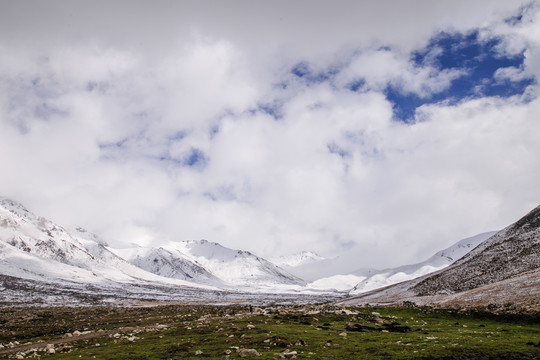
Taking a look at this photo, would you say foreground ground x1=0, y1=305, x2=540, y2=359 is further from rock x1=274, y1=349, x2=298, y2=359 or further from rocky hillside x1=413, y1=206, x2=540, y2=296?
rocky hillside x1=413, y1=206, x2=540, y2=296

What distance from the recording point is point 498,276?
80875 millimetres

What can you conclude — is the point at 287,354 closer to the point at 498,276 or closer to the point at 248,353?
the point at 248,353

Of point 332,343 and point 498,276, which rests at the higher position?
point 498,276

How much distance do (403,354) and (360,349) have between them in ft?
11.3

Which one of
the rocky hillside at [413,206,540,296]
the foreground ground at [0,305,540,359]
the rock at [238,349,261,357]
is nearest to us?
the foreground ground at [0,305,540,359]

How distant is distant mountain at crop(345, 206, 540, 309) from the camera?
56812 mm

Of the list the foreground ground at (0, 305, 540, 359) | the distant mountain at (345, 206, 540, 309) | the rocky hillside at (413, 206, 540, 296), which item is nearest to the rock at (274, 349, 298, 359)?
the foreground ground at (0, 305, 540, 359)

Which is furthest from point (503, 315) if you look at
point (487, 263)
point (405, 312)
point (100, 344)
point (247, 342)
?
point (487, 263)

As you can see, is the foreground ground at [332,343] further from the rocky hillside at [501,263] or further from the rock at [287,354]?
the rocky hillside at [501,263]

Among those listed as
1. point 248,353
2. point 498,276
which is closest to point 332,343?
point 248,353

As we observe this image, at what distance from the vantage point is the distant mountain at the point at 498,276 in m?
56.8

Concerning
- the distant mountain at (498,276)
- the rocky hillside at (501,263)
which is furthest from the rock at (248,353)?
the rocky hillside at (501,263)

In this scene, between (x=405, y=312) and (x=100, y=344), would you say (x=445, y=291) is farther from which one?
(x=100, y=344)

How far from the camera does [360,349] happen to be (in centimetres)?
2406
